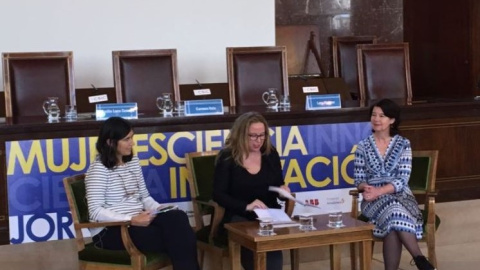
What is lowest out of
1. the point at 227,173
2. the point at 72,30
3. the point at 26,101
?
the point at 227,173

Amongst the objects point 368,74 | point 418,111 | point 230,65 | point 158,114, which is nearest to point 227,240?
point 158,114

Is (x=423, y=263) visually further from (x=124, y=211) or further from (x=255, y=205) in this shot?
(x=124, y=211)

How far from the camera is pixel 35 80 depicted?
576 centimetres

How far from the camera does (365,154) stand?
448 centimetres

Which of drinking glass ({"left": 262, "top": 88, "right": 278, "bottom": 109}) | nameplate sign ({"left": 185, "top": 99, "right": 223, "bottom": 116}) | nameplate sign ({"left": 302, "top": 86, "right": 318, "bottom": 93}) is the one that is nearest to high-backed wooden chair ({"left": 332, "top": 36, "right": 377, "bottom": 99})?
nameplate sign ({"left": 302, "top": 86, "right": 318, "bottom": 93})

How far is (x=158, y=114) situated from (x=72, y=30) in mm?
2365

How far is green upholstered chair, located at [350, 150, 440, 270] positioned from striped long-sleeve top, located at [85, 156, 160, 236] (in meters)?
1.10

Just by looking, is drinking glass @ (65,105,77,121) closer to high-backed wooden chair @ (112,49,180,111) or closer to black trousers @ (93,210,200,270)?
high-backed wooden chair @ (112,49,180,111)

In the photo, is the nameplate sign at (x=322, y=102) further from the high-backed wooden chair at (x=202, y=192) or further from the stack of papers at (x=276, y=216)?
the stack of papers at (x=276, y=216)

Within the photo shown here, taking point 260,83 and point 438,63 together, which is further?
point 438,63

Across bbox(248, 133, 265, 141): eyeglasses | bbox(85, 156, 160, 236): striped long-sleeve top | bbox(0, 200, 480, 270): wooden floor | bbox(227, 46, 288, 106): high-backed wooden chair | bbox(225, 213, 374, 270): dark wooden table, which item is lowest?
bbox(0, 200, 480, 270): wooden floor

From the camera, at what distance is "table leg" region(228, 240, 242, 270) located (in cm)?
396

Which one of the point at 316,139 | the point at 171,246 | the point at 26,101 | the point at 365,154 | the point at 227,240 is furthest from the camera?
the point at 26,101

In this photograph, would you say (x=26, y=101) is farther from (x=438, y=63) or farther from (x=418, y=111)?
(x=438, y=63)
